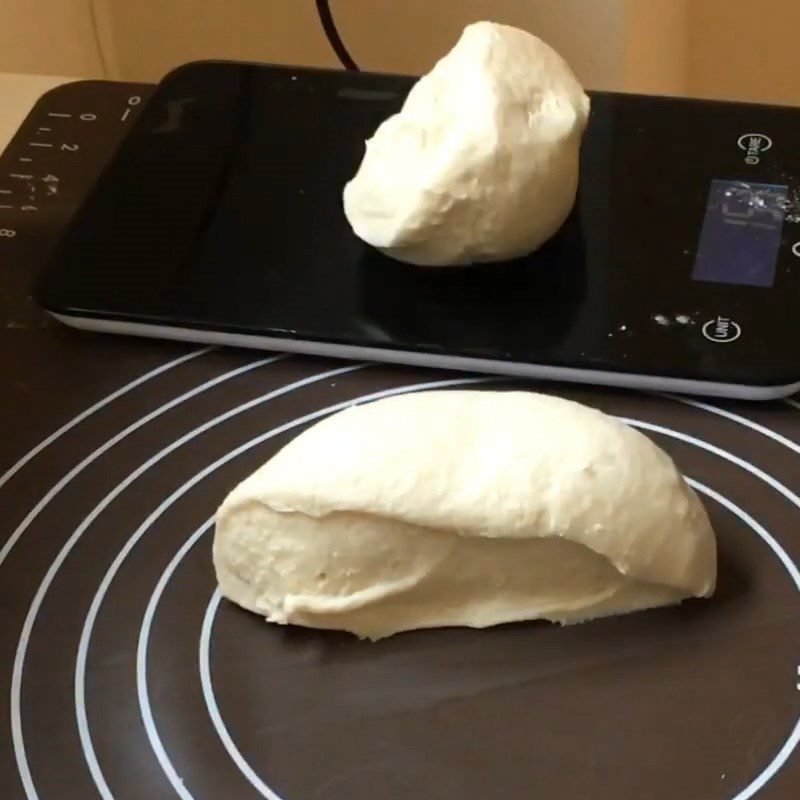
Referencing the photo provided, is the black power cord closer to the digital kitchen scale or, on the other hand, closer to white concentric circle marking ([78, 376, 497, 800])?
the digital kitchen scale

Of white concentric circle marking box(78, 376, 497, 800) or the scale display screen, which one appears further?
the scale display screen

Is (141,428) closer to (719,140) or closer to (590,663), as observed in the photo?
(590,663)

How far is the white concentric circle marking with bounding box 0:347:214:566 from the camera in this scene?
55cm

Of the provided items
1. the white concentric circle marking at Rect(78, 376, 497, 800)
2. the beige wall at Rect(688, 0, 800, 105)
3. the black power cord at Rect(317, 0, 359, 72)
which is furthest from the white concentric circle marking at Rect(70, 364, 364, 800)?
the beige wall at Rect(688, 0, 800, 105)

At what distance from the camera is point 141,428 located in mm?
594

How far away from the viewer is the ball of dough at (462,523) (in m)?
0.48

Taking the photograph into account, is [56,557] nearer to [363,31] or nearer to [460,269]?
[460,269]

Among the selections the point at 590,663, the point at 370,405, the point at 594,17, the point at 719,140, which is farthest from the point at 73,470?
the point at 594,17

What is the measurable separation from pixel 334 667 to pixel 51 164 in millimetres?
413

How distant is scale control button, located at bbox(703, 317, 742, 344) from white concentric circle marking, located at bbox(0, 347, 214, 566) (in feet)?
0.81

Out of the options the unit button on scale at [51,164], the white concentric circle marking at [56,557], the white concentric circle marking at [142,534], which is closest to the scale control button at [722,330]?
the white concentric circle marking at [142,534]

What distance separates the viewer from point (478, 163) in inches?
23.7

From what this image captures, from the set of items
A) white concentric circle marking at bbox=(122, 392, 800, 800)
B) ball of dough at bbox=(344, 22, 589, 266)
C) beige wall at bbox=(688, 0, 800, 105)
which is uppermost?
ball of dough at bbox=(344, 22, 589, 266)

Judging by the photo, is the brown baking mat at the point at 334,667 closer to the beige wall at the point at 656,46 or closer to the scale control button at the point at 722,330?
the scale control button at the point at 722,330
